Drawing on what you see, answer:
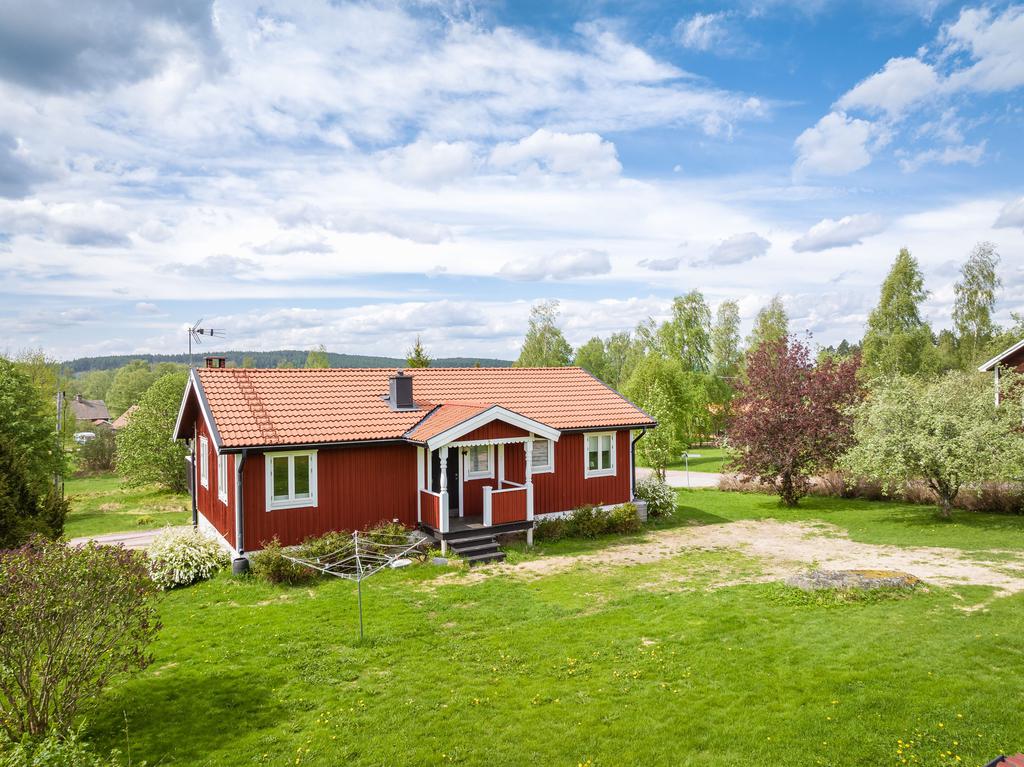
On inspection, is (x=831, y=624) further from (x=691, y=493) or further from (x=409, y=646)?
(x=691, y=493)

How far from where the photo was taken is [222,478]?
651 inches

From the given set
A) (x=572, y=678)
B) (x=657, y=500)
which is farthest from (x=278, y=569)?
(x=657, y=500)

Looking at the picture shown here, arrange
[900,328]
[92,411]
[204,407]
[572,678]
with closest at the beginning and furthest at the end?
[572,678]
[204,407]
[900,328]
[92,411]

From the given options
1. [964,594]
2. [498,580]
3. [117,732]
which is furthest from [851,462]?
[117,732]

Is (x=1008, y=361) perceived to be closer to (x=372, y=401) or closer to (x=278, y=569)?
(x=372, y=401)

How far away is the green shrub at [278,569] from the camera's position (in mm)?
14258

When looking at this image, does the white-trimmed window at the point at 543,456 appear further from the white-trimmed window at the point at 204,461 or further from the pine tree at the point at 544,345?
the pine tree at the point at 544,345

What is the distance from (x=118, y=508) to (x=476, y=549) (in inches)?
933

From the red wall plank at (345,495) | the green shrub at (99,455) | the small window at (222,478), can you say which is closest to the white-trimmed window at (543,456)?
the red wall plank at (345,495)

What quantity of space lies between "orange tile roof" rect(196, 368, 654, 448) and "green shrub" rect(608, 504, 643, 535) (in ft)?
8.78

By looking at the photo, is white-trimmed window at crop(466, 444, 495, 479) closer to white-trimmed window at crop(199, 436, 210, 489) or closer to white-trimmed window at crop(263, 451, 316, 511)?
white-trimmed window at crop(263, 451, 316, 511)

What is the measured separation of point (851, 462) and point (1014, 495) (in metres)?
5.59

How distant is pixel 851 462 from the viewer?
20297mm

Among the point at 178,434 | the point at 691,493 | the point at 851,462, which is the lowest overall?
the point at 691,493
